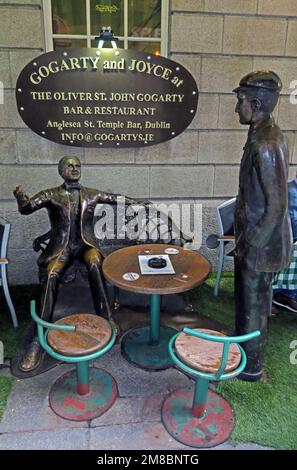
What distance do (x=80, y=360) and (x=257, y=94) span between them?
216 cm

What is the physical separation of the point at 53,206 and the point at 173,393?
6.70 feet

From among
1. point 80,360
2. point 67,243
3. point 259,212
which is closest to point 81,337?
point 80,360

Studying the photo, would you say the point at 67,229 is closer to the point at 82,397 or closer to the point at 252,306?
the point at 82,397

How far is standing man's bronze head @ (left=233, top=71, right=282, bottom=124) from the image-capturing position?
2.50 meters

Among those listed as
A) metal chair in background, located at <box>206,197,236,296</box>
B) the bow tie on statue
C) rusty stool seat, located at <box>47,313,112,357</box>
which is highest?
the bow tie on statue

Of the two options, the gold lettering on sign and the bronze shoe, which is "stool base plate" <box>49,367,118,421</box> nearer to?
the bronze shoe

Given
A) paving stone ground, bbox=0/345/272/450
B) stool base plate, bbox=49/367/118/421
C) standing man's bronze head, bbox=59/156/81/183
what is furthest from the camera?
standing man's bronze head, bbox=59/156/81/183

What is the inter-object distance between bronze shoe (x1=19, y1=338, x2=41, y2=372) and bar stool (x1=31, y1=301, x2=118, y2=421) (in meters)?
0.29

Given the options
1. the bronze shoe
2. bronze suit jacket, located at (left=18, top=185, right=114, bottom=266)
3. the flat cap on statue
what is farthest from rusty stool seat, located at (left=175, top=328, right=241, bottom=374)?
the flat cap on statue

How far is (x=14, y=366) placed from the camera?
322 centimetres

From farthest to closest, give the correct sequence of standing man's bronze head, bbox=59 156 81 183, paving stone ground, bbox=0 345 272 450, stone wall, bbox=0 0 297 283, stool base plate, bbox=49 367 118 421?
1. stone wall, bbox=0 0 297 283
2. standing man's bronze head, bbox=59 156 81 183
3. stool base plate, bbox=49 367 118 421
4. paving stone ground, bbox=0 345 272 450

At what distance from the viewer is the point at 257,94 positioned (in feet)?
8.36

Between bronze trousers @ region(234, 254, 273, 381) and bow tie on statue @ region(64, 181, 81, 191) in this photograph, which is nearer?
bronze trousers @ region(234, 254, 273, 381)

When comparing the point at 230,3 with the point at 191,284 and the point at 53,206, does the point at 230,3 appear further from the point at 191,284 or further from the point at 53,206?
the point at 191,284
